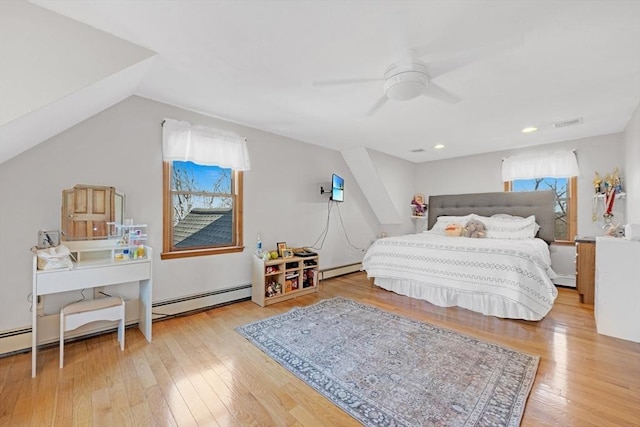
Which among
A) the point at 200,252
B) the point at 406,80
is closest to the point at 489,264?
the point at 406,80

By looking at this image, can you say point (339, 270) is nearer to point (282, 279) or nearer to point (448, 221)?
point (282, 279)

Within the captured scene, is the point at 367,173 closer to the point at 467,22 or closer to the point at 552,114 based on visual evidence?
the point at 552,114

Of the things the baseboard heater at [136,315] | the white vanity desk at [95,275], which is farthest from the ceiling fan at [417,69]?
the baseboard heater at [136,315]

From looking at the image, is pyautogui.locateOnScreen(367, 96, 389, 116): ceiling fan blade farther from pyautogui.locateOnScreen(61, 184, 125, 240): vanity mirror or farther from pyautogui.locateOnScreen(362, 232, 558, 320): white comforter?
pyautogui.locateOnScreen(61, 184, 125, 240): vanity mirror

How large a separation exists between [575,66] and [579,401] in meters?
2.40

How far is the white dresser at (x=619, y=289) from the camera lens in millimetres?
2420

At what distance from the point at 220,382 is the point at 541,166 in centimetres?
538

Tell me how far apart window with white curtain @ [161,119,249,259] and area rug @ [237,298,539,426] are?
4.02 ft

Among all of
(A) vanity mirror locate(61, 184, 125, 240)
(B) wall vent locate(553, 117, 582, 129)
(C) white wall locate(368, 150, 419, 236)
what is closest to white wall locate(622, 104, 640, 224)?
(B) wall vent locate(553, 117, 582, 129)

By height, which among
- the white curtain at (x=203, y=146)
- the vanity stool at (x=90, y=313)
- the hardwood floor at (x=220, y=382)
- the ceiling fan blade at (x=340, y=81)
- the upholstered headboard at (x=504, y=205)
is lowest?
the hardwood floor at (x=220, y=382)

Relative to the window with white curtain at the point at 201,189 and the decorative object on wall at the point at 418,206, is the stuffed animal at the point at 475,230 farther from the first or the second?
the window with white curtain at the point at 201,189

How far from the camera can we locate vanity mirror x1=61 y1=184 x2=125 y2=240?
2.32 meters

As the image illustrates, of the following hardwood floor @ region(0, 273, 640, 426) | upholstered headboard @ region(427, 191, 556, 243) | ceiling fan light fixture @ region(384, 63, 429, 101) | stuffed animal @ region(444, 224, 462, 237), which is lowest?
hardwood floor @ region(0, 273, 640, 426)

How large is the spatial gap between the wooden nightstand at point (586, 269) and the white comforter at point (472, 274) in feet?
1.83
